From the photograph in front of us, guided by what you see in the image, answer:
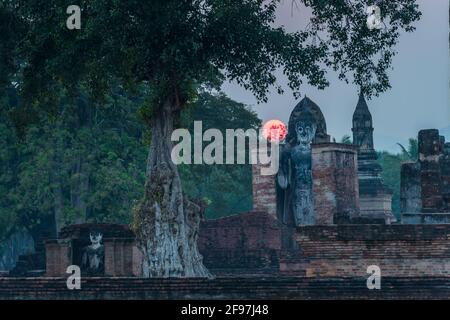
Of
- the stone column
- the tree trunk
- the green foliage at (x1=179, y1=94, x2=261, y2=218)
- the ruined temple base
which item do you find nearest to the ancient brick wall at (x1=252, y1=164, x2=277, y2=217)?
the green foliage at (x1=179, y1=94, x2=261, y2=218)

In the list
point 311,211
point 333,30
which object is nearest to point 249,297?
point 333,30

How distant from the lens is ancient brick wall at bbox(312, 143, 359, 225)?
33531mm

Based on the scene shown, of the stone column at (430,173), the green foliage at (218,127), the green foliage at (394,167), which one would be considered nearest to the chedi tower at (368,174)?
the green foliage at (218,127)

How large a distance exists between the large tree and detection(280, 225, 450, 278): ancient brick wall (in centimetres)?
526

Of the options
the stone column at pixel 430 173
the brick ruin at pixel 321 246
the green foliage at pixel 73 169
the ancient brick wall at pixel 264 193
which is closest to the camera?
the brick ruin at pixel 321 246

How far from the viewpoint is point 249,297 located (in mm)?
16484

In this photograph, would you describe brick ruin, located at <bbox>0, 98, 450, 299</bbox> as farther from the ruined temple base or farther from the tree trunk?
the tree trunk

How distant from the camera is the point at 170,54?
77.5 ft

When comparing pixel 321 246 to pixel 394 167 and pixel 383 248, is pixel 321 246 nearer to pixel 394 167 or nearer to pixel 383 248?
pixel 383 248

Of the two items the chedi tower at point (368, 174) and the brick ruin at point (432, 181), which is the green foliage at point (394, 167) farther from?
the brick ruin at point (432, 181)

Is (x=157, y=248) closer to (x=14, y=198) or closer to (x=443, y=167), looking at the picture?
(x=443, y=167)

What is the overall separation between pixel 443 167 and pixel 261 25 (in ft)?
19.1

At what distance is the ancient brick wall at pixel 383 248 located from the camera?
19828 millimetres

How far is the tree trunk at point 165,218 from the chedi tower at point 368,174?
57.5 feet
